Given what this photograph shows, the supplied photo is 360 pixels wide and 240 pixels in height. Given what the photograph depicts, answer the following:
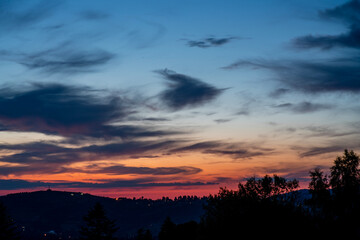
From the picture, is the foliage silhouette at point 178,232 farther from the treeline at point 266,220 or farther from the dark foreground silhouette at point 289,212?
the treeline at point 266,220

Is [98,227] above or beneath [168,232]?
above

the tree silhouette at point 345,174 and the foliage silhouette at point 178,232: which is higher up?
the tree silhouette at point 345,174

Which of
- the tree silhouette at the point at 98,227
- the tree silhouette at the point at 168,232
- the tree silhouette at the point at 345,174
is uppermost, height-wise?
the tree silhouette at the point at 345,174

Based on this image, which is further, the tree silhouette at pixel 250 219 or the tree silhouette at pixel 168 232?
the tree silhouette at pixel 168 232

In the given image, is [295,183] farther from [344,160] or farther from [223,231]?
[223,231]

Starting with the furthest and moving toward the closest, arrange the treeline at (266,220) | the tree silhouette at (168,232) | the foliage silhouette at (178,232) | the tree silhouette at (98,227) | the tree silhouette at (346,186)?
1. the tree silhouette at (168,232)
2. the foliage silhouette at (178,232)
3. the tree silhouette at (98,227)
4. the tree silhouette at (346,186)
5. the treeline at (266,220)

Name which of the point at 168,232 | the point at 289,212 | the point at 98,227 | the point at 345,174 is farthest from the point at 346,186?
the point at 98,227

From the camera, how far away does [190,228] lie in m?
87.4

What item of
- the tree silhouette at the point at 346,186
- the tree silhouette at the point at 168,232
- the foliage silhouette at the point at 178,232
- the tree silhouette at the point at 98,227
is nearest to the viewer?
the tree silhouette at the point at 346,186

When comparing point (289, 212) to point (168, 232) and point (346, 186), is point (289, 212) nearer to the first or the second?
point (346, 186)

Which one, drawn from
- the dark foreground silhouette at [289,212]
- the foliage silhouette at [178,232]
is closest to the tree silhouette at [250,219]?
the dark foreground silhouette at [289,212]

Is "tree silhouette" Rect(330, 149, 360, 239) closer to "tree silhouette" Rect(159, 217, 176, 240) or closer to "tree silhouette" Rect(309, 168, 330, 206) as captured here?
"tree silhouette" Rect(309, 168, 330, 206)

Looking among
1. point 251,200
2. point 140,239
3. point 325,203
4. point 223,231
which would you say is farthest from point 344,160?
point 140,239

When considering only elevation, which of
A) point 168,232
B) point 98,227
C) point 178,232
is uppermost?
point 98,227
